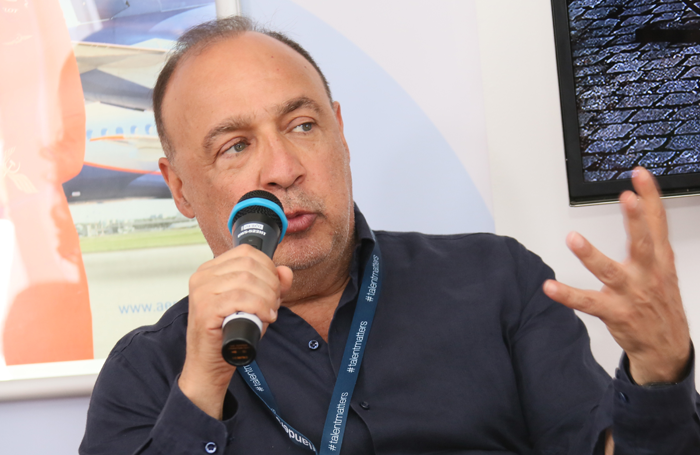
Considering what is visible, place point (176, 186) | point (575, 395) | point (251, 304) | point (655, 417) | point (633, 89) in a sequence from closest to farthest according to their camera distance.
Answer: point (251, 304) → point (655, 417) → point (575, 395) → point (176, 186) → point (633, 89)

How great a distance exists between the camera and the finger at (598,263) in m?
0.79

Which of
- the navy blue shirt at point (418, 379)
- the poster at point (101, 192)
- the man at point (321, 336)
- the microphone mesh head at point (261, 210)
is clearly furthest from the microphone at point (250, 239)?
the poster at point (101, 192)

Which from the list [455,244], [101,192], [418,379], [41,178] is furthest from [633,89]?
[41,178]

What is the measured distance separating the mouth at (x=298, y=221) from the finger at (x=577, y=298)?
61 centimetres

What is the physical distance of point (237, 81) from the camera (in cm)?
136

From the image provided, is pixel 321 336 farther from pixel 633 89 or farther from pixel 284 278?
pixel 633 89

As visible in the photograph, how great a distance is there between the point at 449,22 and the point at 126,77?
115 centimetres

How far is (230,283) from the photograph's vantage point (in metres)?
0.81

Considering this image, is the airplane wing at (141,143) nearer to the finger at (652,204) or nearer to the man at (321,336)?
the man at (321,336)

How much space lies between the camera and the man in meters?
1.18

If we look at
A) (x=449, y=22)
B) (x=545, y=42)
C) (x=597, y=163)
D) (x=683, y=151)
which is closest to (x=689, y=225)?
(x=683, y=151)

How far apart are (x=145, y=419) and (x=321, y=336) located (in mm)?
434

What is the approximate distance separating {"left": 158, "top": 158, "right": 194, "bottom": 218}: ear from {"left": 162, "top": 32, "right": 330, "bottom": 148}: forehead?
Result: 0.11 meters

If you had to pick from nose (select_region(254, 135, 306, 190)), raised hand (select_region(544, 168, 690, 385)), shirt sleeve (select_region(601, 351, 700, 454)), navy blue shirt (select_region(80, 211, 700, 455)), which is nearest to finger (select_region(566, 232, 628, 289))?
raised hand (select_region(544, 168, 690, 385))
